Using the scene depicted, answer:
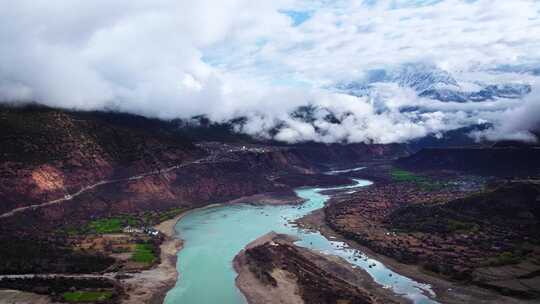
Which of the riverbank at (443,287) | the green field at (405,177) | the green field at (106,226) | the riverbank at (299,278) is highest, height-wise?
the green field at (106,226)

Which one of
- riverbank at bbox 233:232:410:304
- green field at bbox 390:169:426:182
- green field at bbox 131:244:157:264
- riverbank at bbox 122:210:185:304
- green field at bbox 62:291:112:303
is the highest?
green field at bbox 390:169:426:182

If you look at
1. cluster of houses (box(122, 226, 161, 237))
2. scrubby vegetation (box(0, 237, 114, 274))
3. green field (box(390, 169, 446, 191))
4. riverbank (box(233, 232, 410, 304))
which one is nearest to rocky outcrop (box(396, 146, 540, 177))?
green field (box(390, 169, 446, 191))

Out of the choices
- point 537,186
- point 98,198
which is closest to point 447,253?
point 537,186

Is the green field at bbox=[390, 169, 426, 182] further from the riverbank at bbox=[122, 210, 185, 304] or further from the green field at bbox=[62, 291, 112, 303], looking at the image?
the green field at bbox=[62, 291, 112, 303]

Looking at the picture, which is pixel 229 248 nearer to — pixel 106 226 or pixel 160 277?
pixel 160 277

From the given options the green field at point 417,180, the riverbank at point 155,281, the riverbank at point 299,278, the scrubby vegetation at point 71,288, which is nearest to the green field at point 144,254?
the riverbank at point 155,281

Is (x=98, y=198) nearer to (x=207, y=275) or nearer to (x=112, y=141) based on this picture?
(x=112, y=141)

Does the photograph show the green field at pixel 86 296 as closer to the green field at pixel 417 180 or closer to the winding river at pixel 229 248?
the winding river at pixel 229 248
